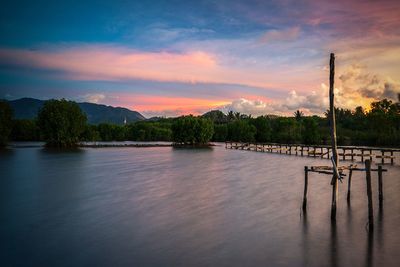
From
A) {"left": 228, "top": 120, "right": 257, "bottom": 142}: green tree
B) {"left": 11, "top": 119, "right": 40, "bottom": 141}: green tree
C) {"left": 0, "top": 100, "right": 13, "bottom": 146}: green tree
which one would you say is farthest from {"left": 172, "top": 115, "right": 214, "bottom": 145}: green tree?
{"left": 11, "top": 119, "right": 40, "bottom": 141}: green tree

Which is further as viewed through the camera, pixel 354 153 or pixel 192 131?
pixel 192 131

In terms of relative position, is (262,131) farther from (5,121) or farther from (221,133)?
(5,121)

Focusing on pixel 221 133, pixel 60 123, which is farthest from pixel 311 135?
pixel 60 123

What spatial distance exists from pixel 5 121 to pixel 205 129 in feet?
184

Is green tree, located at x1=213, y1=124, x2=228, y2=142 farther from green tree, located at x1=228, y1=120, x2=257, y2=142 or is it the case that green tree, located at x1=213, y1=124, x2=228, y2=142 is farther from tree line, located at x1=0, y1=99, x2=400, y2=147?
green tree, located at x1=228, y1=120, x2=257, y2=142

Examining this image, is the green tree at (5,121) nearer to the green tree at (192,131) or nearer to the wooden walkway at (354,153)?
the green tree at (192,131)

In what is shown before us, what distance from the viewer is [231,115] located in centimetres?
18000

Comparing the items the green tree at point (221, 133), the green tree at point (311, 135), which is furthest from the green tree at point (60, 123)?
the green tree at point (311, 135)

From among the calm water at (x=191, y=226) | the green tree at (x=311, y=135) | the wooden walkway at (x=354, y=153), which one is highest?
the green tree at (x=311, y=135)

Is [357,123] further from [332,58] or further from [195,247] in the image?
[195,247]

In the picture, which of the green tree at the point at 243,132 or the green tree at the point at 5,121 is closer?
the green tree at the point at 5,121

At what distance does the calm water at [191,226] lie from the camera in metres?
12.9

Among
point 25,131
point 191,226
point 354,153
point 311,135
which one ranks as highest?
point 25,131

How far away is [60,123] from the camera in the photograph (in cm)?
9350
